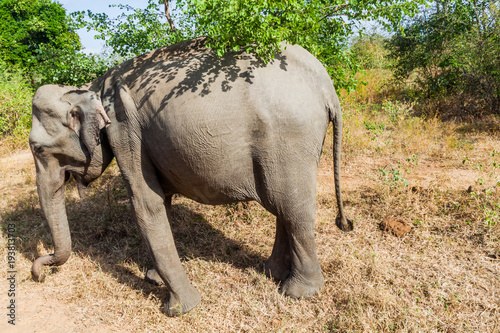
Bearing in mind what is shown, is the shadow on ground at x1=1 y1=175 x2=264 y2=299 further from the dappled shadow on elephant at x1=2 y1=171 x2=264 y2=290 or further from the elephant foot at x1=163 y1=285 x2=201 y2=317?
the elephant foot at x1=163 y1=285 x2=201 y2=317

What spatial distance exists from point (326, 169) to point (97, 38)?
4112 mm

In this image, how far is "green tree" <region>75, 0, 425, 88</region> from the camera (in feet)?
8.55

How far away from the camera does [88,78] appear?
5.35m

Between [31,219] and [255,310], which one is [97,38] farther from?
[255,310]

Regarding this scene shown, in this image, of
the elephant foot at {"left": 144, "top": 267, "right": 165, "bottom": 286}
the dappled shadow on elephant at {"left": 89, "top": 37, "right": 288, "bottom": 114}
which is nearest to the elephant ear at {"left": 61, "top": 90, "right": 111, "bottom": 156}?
the dappled shadow on elephant at {"left": 89, "top": 37, "right": 288, "bottom": 114}

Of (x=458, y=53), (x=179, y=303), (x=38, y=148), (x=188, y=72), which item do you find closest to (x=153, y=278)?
(x=179, y=303)

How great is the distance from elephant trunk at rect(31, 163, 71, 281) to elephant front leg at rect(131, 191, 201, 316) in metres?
0.82

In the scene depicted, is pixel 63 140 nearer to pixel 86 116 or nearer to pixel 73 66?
pixel 86 116

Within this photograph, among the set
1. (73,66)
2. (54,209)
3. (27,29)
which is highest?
(27,29)

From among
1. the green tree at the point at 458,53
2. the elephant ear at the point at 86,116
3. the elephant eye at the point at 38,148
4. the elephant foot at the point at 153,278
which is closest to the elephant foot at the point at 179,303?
the elephant foot at the point at 153,278

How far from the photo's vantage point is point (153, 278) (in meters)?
3.66

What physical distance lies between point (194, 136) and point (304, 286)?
5.61ft

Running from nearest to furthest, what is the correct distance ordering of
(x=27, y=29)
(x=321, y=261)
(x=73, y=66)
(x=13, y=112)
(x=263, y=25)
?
1. (x=263, y=25)
2. (x=321, y=261)
3. (x=73, y=66)
4. (x=13, y=112)
5. (x=27, y=29)

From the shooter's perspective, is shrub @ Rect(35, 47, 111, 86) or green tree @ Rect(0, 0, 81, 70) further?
green tree @ Rect(0, 0, 81, 70)
